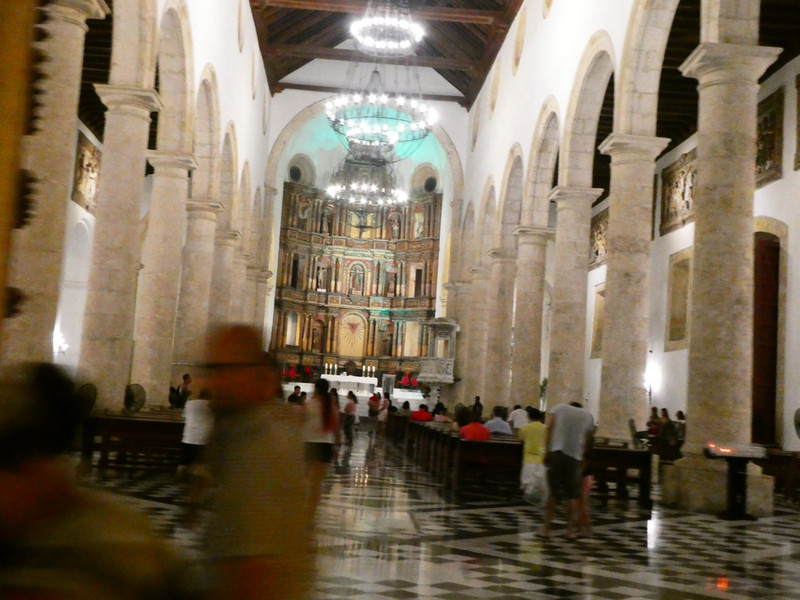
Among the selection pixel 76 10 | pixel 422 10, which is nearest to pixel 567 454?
pixel 76 10

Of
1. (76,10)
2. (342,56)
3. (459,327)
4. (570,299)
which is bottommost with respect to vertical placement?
(570,299)

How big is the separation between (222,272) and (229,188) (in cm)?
204

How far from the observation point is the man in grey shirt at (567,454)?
8.67 metres

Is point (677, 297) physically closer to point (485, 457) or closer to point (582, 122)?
point (582, 122)

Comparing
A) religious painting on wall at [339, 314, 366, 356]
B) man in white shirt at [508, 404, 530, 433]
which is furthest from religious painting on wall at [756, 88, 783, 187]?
religious painting on wall at [339, 314, 366, 356]

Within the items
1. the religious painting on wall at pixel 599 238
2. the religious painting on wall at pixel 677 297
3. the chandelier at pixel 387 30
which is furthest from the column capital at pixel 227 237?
the religious painting on wall at pixel 599 238

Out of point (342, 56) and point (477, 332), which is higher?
point (342, 56)

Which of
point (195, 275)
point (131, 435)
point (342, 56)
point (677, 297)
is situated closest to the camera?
point (131, 435)

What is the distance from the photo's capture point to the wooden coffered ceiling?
82.1 ft

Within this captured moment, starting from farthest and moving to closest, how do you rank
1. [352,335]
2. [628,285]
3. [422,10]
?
[352,335] < [422,10] < [628,285]

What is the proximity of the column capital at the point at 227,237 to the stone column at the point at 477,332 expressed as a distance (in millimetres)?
7045

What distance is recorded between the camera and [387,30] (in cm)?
2292

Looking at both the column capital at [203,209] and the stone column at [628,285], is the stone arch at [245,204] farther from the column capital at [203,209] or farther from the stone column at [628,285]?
the stone column at [628,285]

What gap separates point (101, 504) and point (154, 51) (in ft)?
42.1
